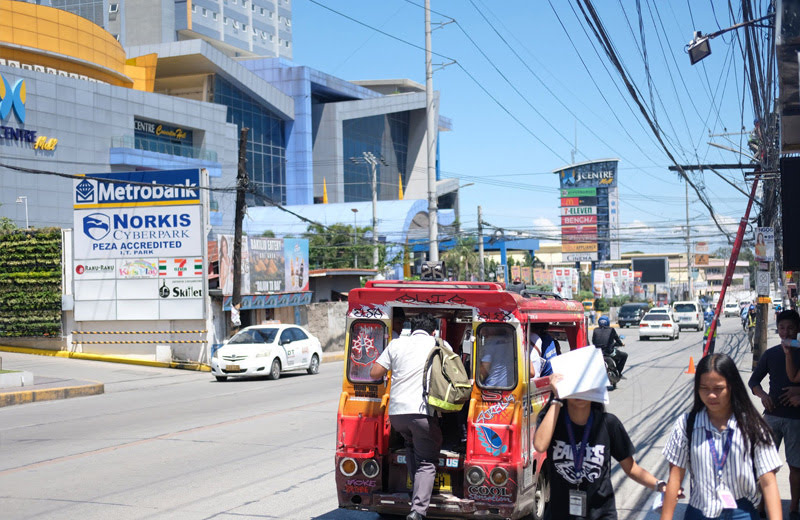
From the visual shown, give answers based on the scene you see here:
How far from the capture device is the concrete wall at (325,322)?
39.5 m

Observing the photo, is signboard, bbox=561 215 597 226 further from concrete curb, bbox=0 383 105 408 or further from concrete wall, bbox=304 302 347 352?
concrete curb, bbox=0 383 105 408

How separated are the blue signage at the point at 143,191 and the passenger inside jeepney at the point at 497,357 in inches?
901

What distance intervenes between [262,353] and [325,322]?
15.4 m

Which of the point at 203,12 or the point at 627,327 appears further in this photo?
the point at 203,12

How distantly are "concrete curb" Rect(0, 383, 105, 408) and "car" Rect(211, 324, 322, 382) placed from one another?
3448 millimetres

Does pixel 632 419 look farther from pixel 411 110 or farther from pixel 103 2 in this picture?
pixel 411 110

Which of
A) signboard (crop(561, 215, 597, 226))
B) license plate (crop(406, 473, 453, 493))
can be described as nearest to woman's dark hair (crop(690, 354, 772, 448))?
license plate (crop(406, 473, 453, 493))

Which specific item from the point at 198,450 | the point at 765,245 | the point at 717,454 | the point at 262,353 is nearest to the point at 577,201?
the point at 765,245

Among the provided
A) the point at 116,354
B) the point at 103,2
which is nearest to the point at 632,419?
the point at 116,354

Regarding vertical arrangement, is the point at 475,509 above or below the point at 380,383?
below

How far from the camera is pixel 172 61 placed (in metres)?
76.8

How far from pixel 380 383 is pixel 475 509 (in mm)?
1399

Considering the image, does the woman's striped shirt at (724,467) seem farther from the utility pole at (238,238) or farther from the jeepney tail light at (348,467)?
the utility pole at (238,238)

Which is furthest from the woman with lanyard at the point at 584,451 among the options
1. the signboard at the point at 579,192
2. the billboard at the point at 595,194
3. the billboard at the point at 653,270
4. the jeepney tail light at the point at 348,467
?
the billboard at the point at 653,270
